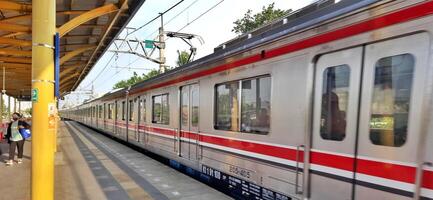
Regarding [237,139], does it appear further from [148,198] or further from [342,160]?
[342,160]

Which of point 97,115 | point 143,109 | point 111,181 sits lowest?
point 97,115

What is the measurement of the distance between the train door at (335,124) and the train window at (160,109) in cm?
662

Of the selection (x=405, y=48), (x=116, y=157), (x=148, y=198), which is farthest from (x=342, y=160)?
(x=116, y=157)

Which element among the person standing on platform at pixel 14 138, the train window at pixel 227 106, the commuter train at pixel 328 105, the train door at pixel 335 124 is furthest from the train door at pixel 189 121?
the person standing on platform at pixel 14 138

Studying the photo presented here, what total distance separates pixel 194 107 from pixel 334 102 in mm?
4707

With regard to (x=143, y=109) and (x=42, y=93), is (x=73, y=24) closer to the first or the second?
(x=143, y=109)

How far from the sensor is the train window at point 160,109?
36.0 feet

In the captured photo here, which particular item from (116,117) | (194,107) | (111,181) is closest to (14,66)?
(116,117)

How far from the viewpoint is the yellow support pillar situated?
4.21m

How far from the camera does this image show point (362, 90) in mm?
3945

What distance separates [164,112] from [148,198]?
433 centimetres

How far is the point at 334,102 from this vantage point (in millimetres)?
4320

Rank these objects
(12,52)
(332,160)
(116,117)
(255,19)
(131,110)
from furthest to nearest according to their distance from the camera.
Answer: (255,19)
(116,117)
(131,110)
(12,52)
(332,160)

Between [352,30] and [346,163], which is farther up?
[352,30]
